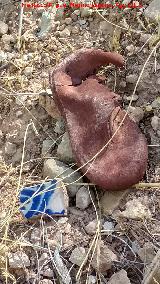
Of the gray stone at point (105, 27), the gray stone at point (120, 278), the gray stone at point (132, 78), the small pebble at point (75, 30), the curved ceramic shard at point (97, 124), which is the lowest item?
the gray stone at point (120, 278)

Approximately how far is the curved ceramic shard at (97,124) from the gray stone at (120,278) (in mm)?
316

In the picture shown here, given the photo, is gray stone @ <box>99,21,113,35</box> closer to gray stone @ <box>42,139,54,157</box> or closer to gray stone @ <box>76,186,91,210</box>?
gray stone @ <box>42,139,54,157</box>

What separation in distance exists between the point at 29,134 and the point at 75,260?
64 cm

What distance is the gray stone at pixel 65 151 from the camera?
2238mm

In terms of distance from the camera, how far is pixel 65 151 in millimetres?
2240

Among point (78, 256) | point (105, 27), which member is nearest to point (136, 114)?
point (105, 27)

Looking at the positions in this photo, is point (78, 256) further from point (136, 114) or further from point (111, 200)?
point (136, 114)

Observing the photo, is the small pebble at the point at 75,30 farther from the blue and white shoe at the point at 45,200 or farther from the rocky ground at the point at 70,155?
the blue and white shoe at the point at 45,200

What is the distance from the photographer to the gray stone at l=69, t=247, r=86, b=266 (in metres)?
2.00

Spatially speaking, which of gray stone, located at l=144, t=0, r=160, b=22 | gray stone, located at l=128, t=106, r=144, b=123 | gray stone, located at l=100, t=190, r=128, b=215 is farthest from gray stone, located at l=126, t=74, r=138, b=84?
gray stone, located at l=100, t=190, r=128, b=215

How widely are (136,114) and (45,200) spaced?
19.4 inches

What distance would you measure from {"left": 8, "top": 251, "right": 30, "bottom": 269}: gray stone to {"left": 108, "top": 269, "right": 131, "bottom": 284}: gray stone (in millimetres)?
318

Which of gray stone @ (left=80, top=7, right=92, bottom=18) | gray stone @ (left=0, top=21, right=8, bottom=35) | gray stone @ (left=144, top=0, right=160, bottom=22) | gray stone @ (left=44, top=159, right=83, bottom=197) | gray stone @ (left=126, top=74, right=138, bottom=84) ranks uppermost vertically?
gray stone @ (left=144, top=0, right=160, bottom=22)

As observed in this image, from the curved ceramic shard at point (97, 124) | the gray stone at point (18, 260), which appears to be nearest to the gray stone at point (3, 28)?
the curved ceramic shard at point (97, 124)
